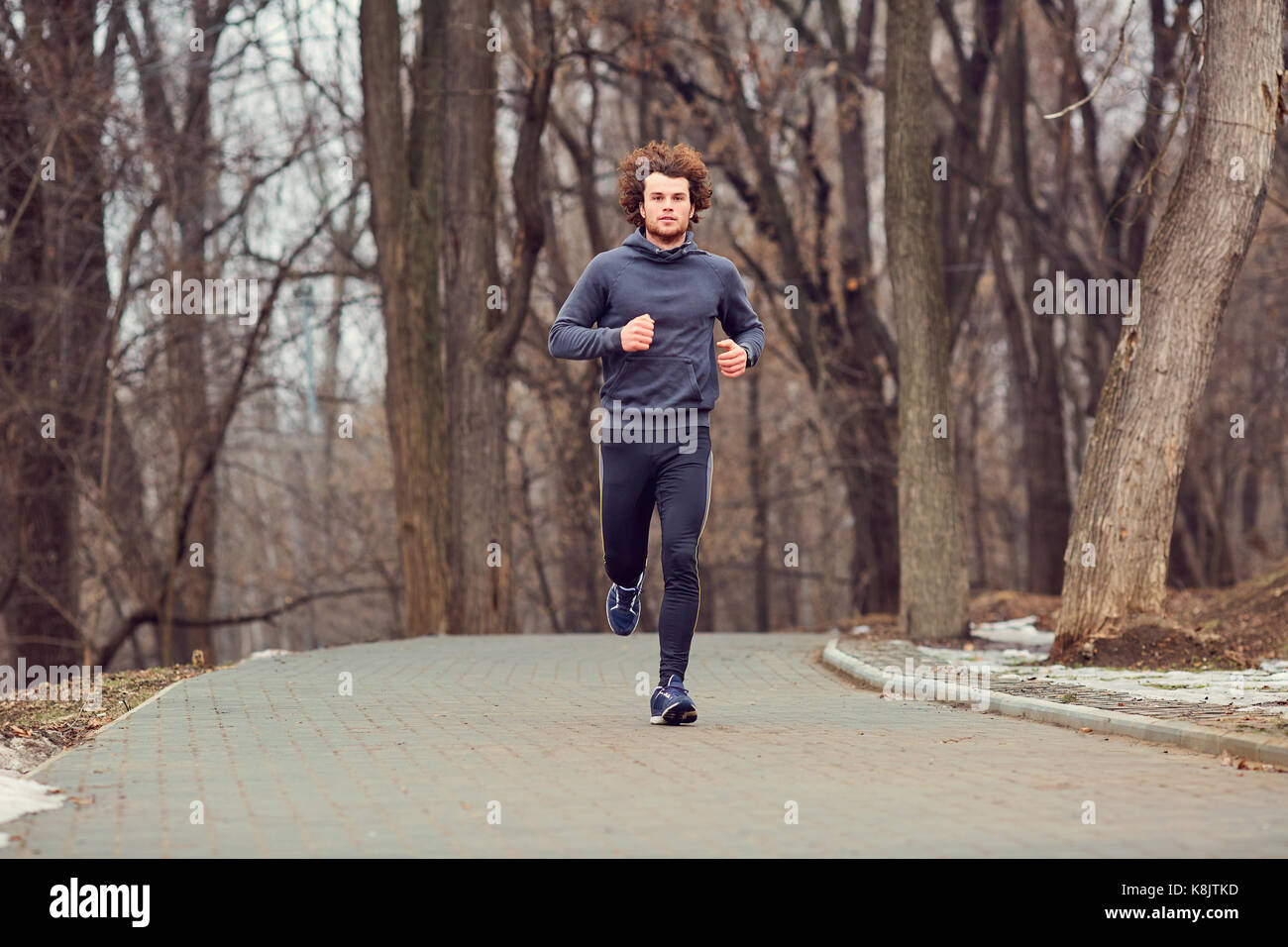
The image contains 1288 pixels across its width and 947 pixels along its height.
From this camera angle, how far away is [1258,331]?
33.3 meters

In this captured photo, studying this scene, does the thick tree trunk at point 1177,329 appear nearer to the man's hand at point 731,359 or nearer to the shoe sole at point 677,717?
the shoe sole at point 677,717

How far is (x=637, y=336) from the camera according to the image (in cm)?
748

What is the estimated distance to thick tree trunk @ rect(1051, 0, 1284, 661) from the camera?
11.1 metres

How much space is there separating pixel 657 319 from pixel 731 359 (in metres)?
0.43

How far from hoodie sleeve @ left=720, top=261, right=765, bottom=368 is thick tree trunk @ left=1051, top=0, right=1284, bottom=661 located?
409 centimetres

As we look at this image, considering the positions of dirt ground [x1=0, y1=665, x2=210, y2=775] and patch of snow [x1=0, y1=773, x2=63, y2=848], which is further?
dirt ground [x1=0, y1=665, x2=210, y2=775]

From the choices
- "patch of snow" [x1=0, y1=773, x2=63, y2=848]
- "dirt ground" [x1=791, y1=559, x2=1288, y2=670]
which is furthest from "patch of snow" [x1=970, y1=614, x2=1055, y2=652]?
"patch of snow" [x1=0, y1=773, x2=63, y2=848]

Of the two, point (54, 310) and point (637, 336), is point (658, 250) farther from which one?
point (54, 310)

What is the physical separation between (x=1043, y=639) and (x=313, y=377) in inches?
703

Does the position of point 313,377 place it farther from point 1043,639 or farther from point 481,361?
point 1043,639

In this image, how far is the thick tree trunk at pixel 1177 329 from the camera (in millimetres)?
11078

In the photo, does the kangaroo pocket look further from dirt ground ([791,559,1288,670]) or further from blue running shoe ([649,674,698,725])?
dirt ground ([791,559,1288,670])
